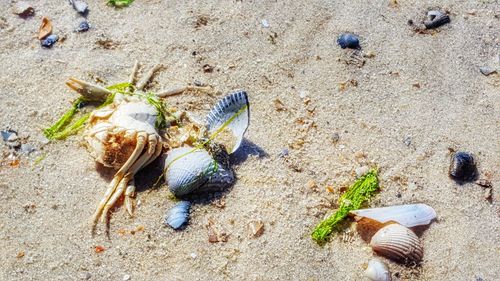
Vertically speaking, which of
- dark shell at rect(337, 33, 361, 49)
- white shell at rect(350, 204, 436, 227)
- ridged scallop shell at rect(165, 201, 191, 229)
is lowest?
ridged scallop shell at rect(165, 201, 191, 229)

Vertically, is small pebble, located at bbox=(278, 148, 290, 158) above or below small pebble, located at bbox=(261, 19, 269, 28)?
below

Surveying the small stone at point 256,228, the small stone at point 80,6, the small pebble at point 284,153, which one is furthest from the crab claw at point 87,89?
the small stone at point 256,228

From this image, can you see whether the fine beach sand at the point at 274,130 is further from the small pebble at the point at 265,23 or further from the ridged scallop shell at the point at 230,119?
the ridged scallop shell at the point at 230,119

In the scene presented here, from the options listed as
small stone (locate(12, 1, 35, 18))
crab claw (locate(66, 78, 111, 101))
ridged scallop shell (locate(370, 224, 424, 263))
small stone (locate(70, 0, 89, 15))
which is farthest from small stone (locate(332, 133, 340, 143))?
small stone (locate(12, 1, 35, 18))

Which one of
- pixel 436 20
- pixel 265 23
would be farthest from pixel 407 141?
pixel 265 23

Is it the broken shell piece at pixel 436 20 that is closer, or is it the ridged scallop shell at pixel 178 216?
the ridged scallop shell at pixel 178 216

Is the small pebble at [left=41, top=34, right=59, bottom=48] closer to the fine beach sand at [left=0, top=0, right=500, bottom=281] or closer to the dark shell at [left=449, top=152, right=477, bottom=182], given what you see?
the fine beach sand at [left=0, top=0, right=500, bottom=281]

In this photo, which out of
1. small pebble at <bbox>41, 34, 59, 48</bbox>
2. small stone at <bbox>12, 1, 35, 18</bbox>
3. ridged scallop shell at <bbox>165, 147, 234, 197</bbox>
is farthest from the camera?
small stone at <bbox>12, 1, 35, 18</bbox>
